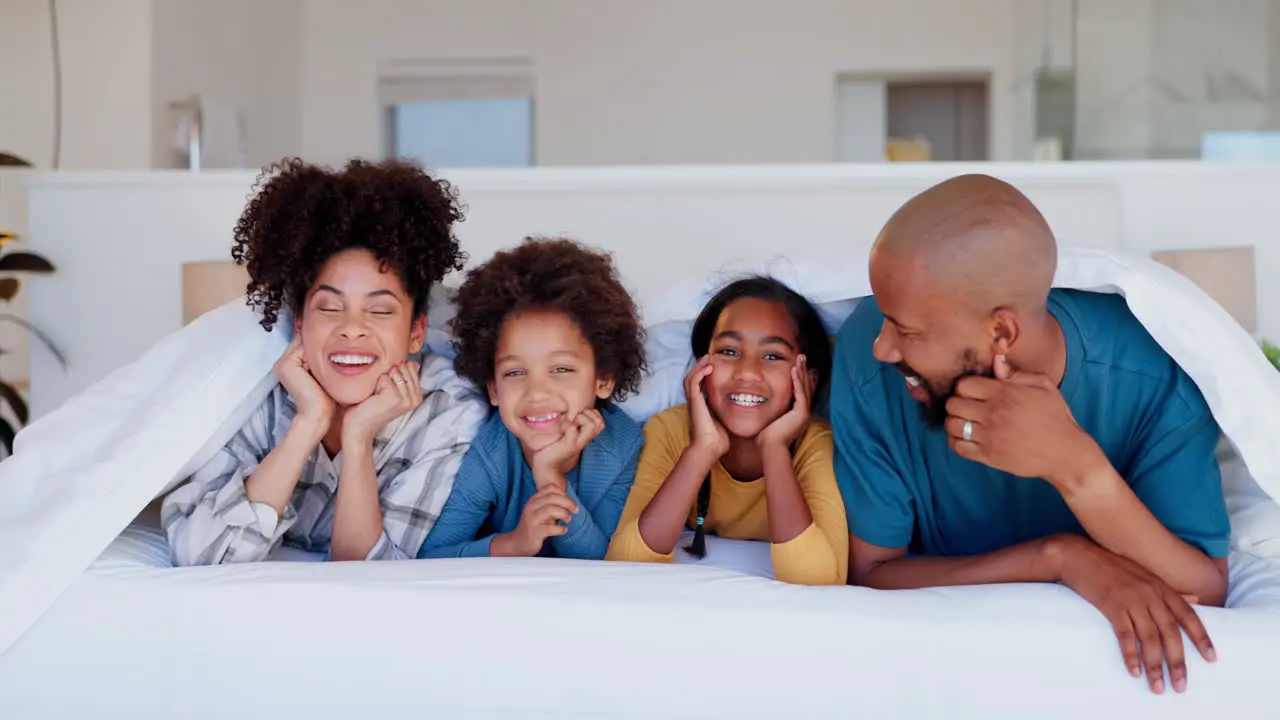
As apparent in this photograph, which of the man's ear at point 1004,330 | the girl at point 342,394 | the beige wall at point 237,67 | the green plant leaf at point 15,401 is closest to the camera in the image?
the man's ear at point 1004,330

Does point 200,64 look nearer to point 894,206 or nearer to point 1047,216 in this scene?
point 894,206

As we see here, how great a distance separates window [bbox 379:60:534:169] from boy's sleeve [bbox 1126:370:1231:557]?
17.0ft

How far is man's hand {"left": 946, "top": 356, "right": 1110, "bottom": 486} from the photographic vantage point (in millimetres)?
1185

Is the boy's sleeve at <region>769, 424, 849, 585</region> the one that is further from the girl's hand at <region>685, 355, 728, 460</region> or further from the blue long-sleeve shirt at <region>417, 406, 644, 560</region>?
the blue long-sleeve shirt at <region>417, 406, 644, 560</region>

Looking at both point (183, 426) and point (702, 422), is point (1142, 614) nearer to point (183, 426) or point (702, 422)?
point (702, 422)

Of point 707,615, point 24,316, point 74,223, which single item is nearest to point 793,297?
point 707,615

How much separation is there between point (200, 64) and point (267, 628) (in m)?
3.95

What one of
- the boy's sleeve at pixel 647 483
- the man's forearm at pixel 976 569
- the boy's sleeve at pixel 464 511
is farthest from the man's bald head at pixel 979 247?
the boy's sleeve at pixel 464 511

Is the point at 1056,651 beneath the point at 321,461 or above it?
beneath

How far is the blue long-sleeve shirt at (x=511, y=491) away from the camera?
158 centimetres

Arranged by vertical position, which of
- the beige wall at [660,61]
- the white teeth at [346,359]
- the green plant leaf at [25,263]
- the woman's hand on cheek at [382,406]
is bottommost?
the woman's hand on cheek at [382,406]

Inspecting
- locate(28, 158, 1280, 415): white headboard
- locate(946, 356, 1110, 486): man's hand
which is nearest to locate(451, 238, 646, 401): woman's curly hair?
locate(946, 356, 1110, 486): man's hand

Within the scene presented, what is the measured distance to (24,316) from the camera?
409cm

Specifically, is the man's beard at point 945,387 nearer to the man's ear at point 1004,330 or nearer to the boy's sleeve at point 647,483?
the man's ear at point 1004,330
